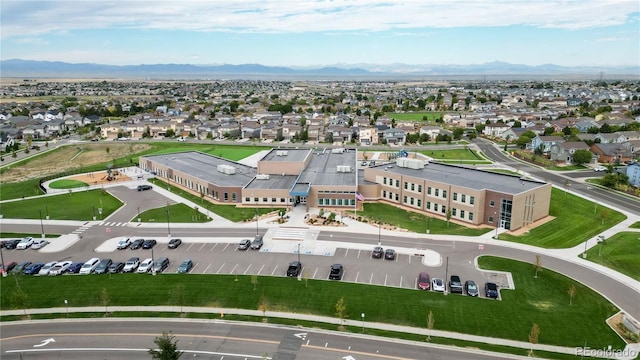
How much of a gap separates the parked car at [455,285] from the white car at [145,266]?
30.0 metres

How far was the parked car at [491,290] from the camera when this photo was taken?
39.9 meters

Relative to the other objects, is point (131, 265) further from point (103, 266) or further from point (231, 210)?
point (231, 210)

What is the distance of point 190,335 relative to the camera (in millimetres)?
34688

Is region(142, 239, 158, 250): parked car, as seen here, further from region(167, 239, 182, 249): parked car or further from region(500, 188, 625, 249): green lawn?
region(500, 188, 625, 249): green lawn

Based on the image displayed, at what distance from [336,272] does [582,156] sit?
76.8 meters

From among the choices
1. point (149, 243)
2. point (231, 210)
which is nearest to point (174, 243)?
point (149, 243)

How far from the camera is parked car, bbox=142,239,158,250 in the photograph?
52.1 metres

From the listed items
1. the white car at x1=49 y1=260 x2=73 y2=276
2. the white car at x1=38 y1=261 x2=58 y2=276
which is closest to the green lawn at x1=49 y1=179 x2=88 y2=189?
the white car at x1=38 y1=261 x2=58 y2=276

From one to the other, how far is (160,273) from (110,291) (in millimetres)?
5036

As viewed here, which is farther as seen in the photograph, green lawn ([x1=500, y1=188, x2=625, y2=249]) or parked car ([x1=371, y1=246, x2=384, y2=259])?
green lawn ([x1=500, y1=188, x2=625, y2=249])

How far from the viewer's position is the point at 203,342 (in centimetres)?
3375

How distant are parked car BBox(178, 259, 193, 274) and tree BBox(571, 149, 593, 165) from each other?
3395 inches

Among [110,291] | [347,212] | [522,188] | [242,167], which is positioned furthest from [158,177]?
[522,188]

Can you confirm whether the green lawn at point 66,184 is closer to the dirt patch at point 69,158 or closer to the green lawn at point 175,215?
the dirt patch at point 69,158
